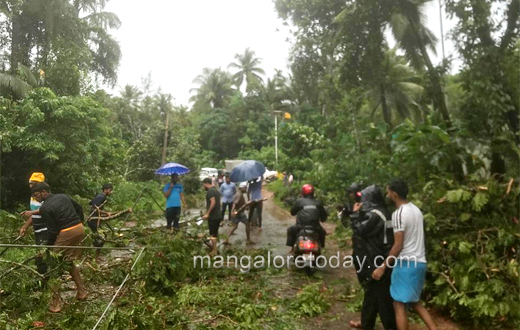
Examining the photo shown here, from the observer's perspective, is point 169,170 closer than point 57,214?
No

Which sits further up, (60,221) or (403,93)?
(403,93)

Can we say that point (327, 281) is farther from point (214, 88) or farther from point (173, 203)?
point (214, 88)

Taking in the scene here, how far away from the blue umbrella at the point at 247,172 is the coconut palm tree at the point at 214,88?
29.0m

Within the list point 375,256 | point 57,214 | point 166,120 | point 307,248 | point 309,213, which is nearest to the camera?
point 375,256

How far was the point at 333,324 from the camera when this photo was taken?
197 inches

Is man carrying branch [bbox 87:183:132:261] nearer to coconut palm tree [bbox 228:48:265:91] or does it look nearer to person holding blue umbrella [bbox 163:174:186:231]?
person holding blue umbrella [bbox 163:174:186:231]

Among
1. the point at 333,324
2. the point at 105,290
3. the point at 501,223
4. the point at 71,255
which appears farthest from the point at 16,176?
the point at 501,223

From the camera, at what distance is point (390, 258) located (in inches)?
164

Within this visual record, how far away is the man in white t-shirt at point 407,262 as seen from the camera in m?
4.03

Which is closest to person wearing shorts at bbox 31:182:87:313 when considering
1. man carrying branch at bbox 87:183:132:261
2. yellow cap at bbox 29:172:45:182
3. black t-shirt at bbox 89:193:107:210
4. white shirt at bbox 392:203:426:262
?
yellow cap at bbox 29:172:45:182

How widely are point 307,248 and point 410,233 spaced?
2839 millimetres

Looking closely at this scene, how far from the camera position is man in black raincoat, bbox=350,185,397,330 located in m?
4.47

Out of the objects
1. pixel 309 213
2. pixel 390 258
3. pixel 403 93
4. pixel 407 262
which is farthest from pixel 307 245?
pixel 403 93

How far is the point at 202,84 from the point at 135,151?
3366 cm
